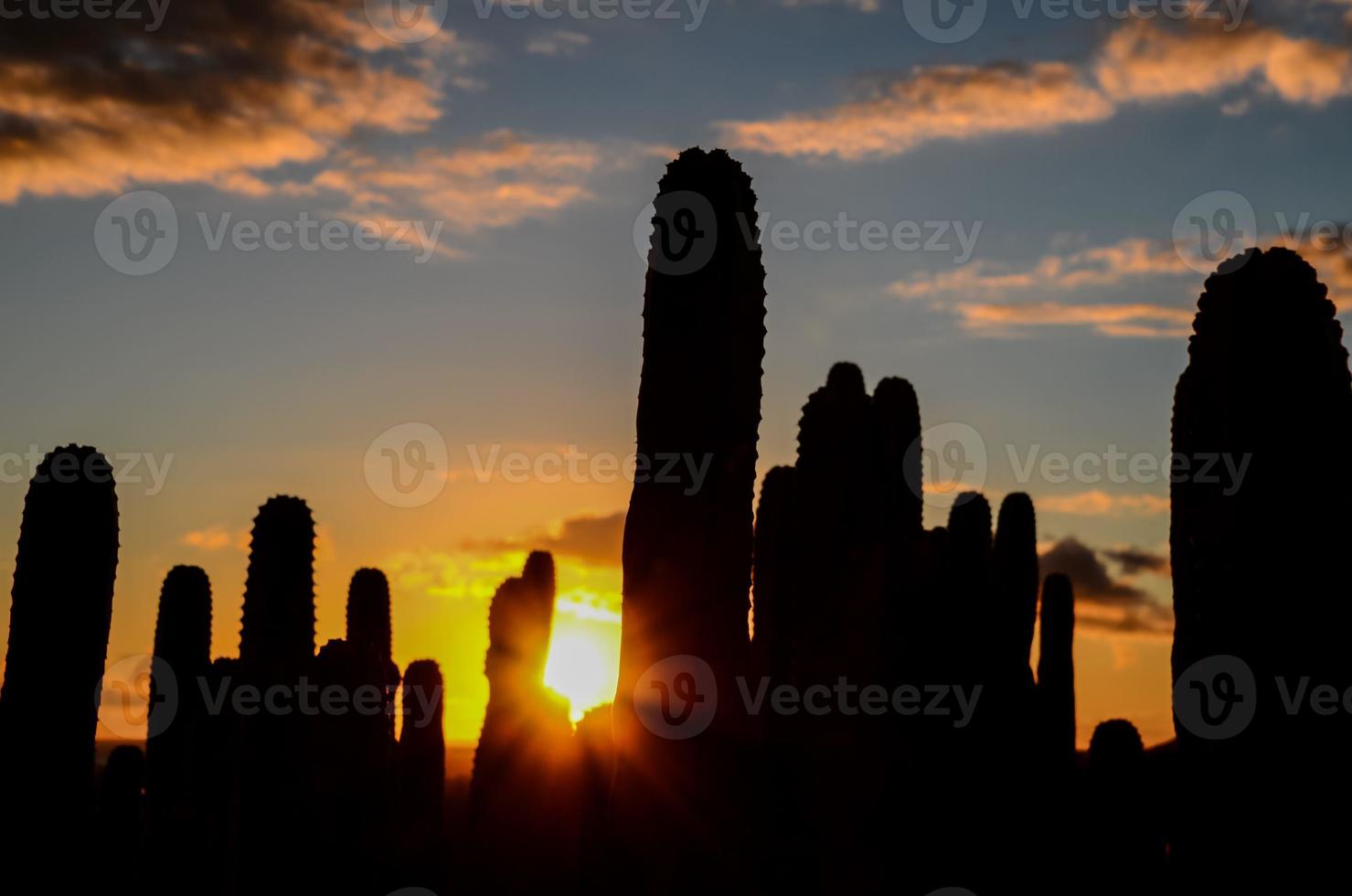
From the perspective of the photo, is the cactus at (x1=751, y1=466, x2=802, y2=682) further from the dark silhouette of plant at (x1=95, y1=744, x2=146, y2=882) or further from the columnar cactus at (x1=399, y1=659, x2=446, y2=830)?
the columnar cactus at (x1=399, y1=659, x2=446, y2=830)

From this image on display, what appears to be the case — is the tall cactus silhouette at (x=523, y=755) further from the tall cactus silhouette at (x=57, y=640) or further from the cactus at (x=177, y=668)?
the tall cactus silhouette at (x=57, y=640)

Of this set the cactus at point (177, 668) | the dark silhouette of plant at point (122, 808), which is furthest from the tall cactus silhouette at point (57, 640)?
the cactus at point (177, 668)

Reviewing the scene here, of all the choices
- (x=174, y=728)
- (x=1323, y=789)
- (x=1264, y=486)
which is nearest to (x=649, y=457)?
(x=1264, y=486)

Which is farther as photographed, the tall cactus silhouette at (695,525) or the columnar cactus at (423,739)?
the columnar cactus at (423,739)

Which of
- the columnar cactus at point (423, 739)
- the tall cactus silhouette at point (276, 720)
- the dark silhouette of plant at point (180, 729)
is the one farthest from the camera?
the columnar cactus at point (423, 739)

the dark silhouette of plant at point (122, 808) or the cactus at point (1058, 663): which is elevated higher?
the cactus at point (1058, 663)
